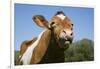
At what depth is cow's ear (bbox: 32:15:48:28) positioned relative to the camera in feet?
7.07

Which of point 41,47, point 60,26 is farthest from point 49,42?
point 60,26

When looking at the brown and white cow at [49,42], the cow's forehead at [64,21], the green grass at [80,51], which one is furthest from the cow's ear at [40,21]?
the green grass at [80,51]

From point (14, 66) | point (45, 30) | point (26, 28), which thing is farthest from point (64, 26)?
point (14, 66)

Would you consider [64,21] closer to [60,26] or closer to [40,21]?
[60,26]

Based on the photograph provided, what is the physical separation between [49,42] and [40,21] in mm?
242

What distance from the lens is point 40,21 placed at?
2.18m

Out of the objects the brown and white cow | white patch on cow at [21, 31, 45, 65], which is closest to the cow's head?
the brown and white cow

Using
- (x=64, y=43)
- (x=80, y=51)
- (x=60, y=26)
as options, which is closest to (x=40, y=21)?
(x=60, y=26)

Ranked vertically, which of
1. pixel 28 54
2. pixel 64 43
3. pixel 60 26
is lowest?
pixel 28 54

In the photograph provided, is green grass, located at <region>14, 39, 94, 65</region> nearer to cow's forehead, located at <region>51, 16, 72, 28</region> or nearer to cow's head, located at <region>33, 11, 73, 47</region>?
cow's head, located at <region>33, 11, 73, 47</region>

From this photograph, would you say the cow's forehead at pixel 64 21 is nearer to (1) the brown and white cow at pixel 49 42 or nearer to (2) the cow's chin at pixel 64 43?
(1) the brown and white cow at pixel 49 42

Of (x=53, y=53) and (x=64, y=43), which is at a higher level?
(x=64, y=43)

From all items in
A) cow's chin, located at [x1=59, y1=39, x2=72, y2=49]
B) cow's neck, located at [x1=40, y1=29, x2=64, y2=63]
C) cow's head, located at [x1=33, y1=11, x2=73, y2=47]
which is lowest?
cow's neck, located at [x1=40, y1=29, x2=64, y2=63]

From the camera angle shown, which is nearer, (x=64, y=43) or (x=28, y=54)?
(x=28, y=54)
